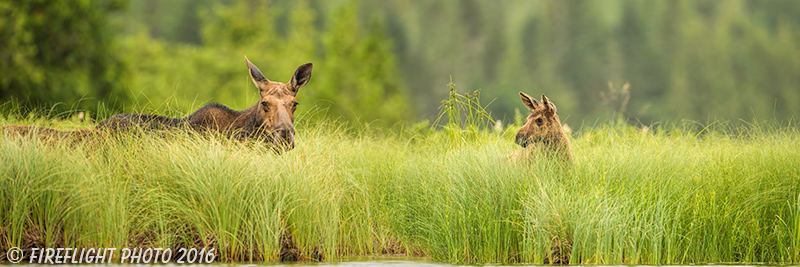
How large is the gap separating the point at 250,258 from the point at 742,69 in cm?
7425

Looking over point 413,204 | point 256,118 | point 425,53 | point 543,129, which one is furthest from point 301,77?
point 425,53

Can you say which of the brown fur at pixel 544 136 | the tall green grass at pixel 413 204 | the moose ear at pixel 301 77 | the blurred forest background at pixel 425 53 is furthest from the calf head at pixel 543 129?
the blurred forest background at pixel 425 53

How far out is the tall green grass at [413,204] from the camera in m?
7.91

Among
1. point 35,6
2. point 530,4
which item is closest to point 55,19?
point 35,6

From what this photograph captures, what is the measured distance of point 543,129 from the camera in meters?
9.01

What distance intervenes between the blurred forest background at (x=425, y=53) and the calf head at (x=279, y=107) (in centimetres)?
1931

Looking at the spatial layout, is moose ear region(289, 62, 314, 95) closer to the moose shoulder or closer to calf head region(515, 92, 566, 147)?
the moose shoulder

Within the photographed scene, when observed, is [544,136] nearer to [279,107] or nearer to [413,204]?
[413,204]

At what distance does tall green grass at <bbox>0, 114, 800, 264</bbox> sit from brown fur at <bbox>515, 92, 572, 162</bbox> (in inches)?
9.2

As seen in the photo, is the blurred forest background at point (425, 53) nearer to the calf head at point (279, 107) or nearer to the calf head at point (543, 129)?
the calf head at point (279, 107)

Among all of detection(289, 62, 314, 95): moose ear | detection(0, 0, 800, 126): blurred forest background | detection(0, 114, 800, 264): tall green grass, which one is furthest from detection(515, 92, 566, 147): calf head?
detection(0, 0, 800, 126): blurred forest background

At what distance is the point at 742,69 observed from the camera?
243 feet

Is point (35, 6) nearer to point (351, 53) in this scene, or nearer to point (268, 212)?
point (268, 212)

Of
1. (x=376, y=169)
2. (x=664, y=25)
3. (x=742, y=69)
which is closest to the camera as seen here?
(x=376, y=169)
